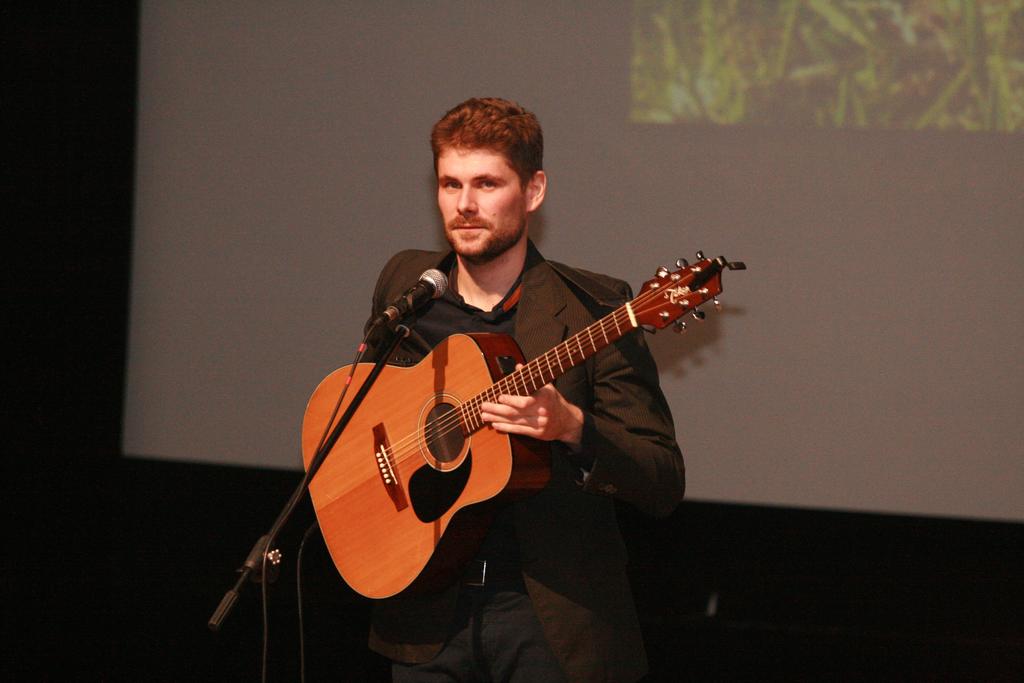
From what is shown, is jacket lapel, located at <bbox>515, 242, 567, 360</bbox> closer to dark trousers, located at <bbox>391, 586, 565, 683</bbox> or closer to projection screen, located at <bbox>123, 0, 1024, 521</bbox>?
dark trousers, located at <bbox>391, 586, 565, 683</bbox>

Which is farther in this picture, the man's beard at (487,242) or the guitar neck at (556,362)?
the man's beard at (487,242)

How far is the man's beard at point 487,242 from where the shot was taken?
2518 millimetres

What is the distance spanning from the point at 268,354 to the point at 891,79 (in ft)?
11.1

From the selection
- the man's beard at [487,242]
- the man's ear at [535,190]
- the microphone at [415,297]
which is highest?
the man's ear at [535,190]

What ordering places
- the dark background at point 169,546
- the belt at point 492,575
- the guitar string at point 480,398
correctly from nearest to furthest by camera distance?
1. the guitar string at point 480,398
2. the belt at point 492,575
3. the dark background at point 169,546

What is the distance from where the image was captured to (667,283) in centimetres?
217

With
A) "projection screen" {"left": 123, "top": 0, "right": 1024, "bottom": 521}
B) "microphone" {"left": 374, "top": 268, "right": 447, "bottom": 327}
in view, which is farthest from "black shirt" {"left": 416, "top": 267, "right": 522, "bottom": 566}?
"projection screen" {"left": 123, "top": 0, "right": 1024, "bottom": 521}

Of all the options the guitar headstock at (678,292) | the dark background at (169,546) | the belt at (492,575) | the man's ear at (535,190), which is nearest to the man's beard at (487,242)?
the man's ear at (535,190)

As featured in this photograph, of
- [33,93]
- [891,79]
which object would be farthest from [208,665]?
[891,79]

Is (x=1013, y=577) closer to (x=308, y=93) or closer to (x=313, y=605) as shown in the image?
(x=313, y=605)

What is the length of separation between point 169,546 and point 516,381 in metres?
3.92

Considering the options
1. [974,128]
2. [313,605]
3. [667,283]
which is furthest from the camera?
[313,605]

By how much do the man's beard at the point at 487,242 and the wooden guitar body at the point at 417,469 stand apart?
9.1 inches

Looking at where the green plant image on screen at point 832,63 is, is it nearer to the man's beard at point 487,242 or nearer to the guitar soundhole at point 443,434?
the man's beard at point 487,242
